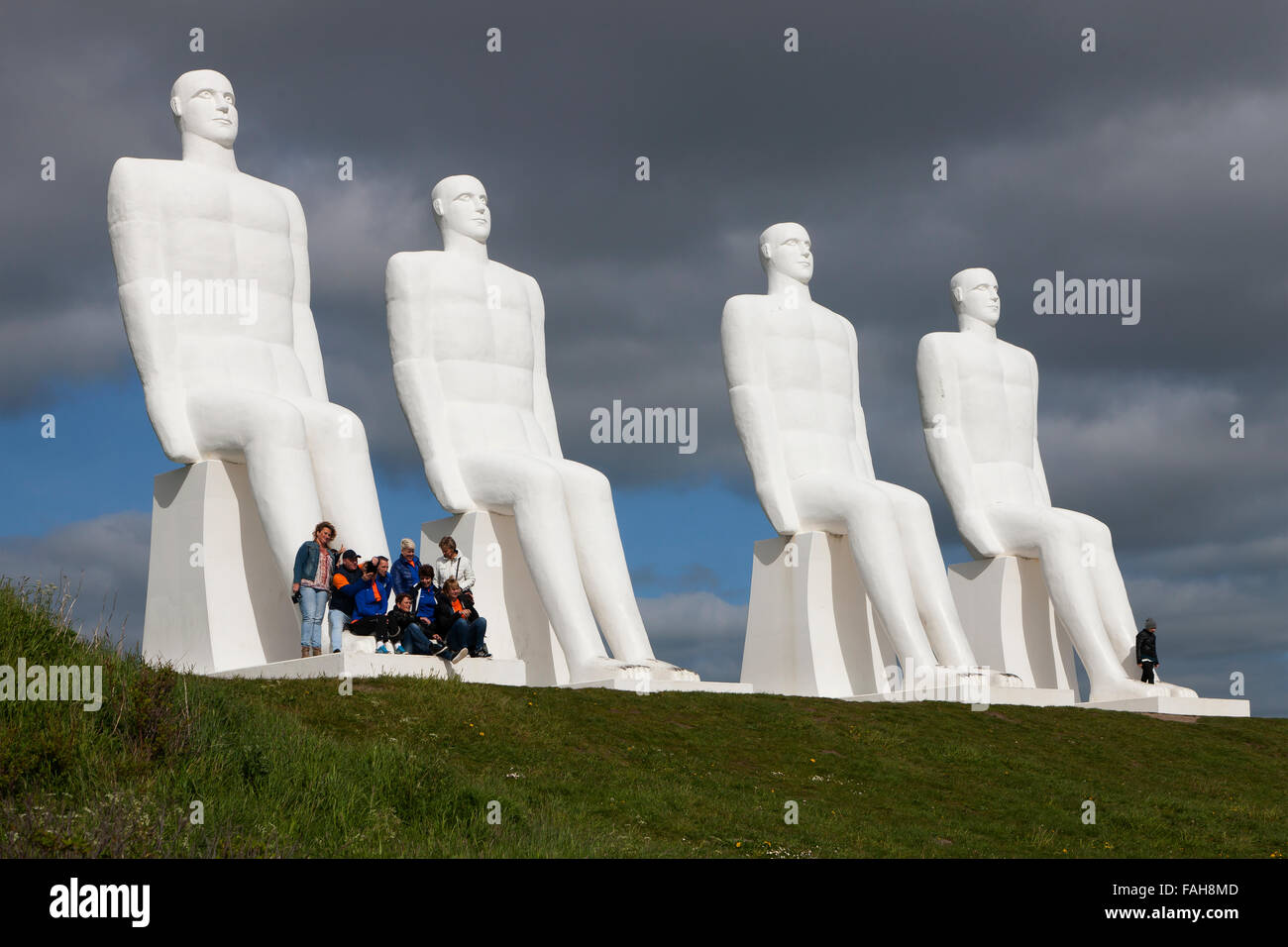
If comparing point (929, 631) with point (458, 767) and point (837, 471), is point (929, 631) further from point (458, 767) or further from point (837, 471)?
point (458, 767)

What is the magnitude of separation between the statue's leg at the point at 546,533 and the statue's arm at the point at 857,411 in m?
4.28

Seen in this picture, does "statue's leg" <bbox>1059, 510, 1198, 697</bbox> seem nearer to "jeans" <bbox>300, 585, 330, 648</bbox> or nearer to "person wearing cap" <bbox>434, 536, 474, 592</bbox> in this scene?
"person wearing cap" <bbox>434, 536, 474, 592</bbox>

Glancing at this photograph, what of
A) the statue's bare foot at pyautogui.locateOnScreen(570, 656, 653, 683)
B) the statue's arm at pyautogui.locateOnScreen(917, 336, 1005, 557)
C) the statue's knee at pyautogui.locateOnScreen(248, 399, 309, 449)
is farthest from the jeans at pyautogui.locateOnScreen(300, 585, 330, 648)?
the statue's arm at pyautogui.locateOnScreen(917, 336, 1005, 557)

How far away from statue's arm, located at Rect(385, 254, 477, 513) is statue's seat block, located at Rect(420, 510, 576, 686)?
281 mm

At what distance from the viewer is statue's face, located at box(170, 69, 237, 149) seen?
52.4 feet

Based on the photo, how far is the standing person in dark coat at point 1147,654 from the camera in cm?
1841


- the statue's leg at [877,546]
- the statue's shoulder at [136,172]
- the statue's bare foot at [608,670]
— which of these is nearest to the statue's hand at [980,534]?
the statue's leg at [877,546]

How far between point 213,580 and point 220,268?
283 centimetres

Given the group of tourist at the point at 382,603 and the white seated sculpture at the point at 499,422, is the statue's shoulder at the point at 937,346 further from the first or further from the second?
the group of tourist at the point at 382,603

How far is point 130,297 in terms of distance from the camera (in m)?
15.1

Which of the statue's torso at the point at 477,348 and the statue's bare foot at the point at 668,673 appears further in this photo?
the statue's torso at the point at 477,348
